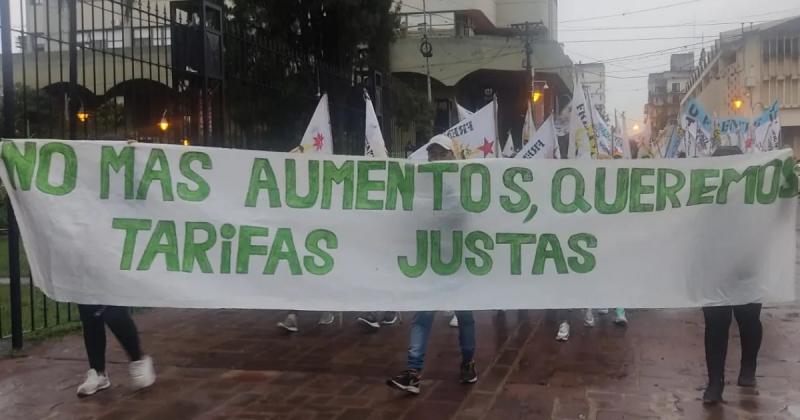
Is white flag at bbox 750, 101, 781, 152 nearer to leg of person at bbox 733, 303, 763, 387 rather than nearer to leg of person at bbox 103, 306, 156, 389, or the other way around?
leg of person at bbox 733, 303, 763, 387

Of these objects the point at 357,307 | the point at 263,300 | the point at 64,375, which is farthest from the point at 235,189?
the point at 64,375

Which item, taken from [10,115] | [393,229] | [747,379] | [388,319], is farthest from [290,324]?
[747,379]

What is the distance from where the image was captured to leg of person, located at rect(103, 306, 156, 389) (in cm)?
543

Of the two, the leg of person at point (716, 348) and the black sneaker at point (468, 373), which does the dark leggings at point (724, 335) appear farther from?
the black sneaker at point (468, 373)

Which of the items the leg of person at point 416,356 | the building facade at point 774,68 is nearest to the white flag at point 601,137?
the leg of person at point 416,356

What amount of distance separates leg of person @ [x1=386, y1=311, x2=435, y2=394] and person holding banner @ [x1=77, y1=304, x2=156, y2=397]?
1796 millimetres

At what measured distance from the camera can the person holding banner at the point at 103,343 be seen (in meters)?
5.42

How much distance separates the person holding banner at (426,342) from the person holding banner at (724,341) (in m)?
1.60

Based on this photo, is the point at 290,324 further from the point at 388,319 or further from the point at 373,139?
the point at 373,139

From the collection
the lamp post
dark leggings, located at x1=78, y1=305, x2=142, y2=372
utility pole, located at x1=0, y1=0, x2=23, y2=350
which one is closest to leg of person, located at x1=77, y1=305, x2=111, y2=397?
dark leggings, located at x1=78, y1=305, x2=142, y2=372

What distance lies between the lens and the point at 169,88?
8.87 m

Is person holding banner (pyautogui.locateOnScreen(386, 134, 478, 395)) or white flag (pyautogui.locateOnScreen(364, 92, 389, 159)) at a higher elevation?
white flag (pyautogui.locateOnScreen(364, 92, 389, 159))

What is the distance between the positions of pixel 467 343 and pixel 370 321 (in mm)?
2121

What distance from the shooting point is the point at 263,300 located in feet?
17.3
